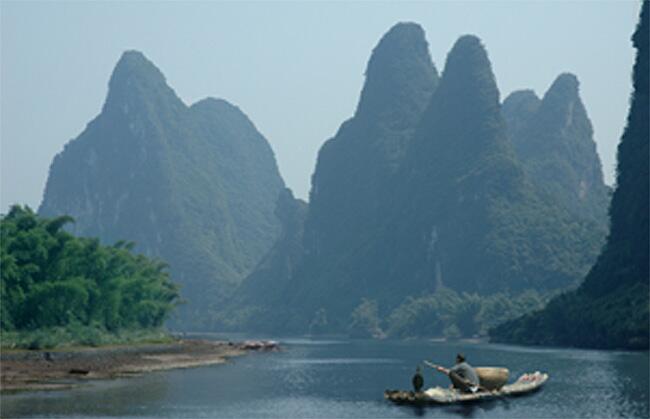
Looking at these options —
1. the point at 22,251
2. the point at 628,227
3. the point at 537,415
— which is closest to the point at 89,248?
the point at 22,251

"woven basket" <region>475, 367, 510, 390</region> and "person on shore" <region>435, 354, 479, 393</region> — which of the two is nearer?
"person on shore" <region>435, 354, 479, 393</region>

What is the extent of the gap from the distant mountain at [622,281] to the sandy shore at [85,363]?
4828 cm

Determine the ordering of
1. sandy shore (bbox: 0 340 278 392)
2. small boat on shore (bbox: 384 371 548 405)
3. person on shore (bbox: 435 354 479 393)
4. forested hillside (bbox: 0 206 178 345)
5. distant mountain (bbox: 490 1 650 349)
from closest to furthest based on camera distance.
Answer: small boat on shore (bbox: 384 371 548 405)
person on shore (bbox: 435 354 479 393)
sandy shore (bbox: 0 340 278 392)
forested hillside (bbox: 0 206 178 345)
distant mountain (bbox: 490 1 650 349)

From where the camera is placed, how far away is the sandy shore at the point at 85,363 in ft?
207

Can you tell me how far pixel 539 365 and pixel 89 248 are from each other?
4404 centimetres

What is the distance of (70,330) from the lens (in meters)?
88.1

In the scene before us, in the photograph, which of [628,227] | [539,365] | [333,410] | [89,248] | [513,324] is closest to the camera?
[333,410]

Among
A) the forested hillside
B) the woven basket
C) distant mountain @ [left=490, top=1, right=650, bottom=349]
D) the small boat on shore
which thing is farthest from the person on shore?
distant mountain @ [left=490, top=1, right=650, bottom=349]

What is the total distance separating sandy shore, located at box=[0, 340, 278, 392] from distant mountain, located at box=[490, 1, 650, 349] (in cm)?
4828

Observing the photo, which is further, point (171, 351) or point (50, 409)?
point (171, 351)

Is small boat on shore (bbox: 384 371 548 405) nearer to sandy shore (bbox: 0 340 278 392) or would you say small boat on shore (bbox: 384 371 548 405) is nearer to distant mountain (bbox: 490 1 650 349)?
sandy shore (bbox: 0 340 278 392)

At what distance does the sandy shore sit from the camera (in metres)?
63.0

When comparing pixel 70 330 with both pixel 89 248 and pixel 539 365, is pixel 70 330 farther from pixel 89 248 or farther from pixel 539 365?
pixel 539 365

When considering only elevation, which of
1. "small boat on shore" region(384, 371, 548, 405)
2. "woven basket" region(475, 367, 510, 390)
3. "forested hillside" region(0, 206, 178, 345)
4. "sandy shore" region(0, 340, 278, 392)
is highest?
"forested hillside" region(0, 206, 178, 345)
